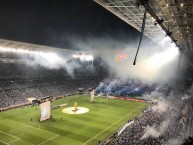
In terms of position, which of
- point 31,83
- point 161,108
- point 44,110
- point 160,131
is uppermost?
point 31,83

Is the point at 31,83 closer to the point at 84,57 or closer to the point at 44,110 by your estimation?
the point at 44,110

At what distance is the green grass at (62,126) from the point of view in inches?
1352

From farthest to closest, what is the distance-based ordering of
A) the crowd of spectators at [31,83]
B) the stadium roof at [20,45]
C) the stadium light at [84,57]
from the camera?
the stadium light at [84,57]
the crowd of spectators at [31,83]
the stadium roof at [20,45]

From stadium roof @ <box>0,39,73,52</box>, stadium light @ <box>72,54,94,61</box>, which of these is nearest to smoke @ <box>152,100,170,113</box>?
stadium roof @ <box>0,39,73,52</box>

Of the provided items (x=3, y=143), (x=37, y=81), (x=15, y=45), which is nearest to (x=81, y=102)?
(x=37, y=81)

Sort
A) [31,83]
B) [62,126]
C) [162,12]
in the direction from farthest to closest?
[31,83]
[62,126]
[162,12]

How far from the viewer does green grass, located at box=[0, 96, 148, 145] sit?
3434 cm

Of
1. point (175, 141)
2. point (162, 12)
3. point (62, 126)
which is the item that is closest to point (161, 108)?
point (175, 141)

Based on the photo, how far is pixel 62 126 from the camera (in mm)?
40906

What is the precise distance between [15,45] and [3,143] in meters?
36.5

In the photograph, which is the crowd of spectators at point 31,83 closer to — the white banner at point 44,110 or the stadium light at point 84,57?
the stadium light at point 84,57

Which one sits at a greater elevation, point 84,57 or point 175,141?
point 84,57

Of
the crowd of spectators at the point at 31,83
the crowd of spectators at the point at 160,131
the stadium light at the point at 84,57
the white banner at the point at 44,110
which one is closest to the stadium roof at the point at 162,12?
the crowd of spectators at the point at 160,131

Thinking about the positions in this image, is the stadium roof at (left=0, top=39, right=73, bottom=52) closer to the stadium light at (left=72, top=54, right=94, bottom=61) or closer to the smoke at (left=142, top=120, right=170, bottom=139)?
the stadium light at (left=72, top=54, right=94, bottom=61)
